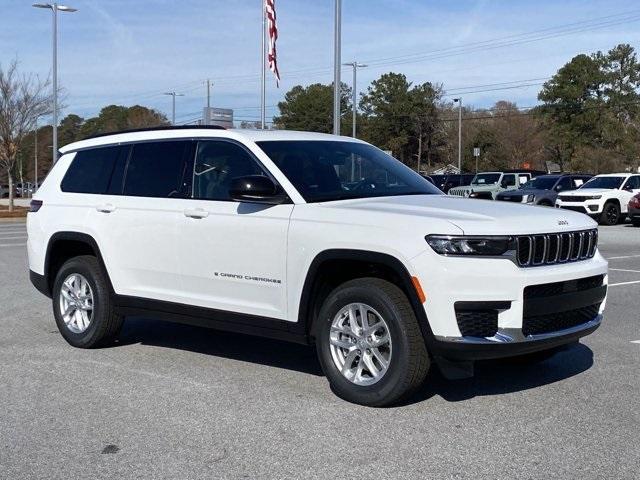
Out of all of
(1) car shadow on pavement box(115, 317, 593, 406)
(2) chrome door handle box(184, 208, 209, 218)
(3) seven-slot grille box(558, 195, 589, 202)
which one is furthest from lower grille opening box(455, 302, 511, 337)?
(3) seven-slot grille box(558, 195, 589, 202)

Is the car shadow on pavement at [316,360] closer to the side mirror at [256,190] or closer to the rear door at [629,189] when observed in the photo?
the side mirror at [256,190]

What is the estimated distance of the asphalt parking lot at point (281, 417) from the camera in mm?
4559

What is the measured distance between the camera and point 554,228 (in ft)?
18.5

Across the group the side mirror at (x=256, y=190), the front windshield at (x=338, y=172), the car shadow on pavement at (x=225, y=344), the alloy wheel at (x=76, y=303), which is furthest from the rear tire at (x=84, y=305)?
the front windshield at (x=338, y=172)

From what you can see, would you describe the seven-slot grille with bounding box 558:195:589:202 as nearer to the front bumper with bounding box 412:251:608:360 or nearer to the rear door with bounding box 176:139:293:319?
the rear door with bounding box 176:139:293:319

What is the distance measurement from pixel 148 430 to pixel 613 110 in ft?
238

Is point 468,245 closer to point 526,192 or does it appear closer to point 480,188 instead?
point 526,192

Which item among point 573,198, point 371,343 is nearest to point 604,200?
point 573,198

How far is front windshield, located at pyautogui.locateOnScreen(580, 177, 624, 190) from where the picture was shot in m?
29.1

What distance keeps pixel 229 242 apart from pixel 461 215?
5.94ft

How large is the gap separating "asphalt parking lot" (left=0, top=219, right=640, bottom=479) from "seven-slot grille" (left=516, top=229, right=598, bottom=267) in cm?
98

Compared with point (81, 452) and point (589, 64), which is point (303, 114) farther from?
point (81, 452)

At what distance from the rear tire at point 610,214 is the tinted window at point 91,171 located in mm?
23165

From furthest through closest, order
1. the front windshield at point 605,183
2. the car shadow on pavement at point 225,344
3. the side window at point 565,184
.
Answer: the side window at point 565,184, the front windshield at point 605,183, the car shadow on pavement at point 225,344
